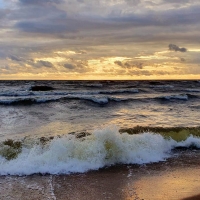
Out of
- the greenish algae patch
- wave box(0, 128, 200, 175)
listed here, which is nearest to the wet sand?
wave box(0, 128, 200, 175)

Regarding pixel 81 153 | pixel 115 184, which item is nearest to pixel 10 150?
pixel 81 153

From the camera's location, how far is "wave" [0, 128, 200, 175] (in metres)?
6.93

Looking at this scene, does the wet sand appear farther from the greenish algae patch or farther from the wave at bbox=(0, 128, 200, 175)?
the greenish algae patch

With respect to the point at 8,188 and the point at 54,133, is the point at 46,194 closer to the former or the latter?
the point at 8,188

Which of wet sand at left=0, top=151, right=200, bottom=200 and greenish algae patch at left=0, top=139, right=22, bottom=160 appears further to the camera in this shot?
greenish algae patch at left=0, top=139, right=22, bottom=160

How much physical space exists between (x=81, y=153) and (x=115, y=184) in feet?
5.69

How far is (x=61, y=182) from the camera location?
6.14 metres

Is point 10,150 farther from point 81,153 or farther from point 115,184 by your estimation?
point 115,184

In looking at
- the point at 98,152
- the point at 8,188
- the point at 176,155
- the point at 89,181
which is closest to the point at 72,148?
the point at 98,152

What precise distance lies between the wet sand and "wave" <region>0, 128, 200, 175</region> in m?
0.33

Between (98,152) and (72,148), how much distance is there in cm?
69

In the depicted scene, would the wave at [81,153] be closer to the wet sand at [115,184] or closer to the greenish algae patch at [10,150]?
the greenish algae patch at [10,150]

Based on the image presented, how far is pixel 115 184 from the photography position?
604 cm

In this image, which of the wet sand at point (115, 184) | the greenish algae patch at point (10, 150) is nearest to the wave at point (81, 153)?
the greenish algae patch at point (10, 150)
